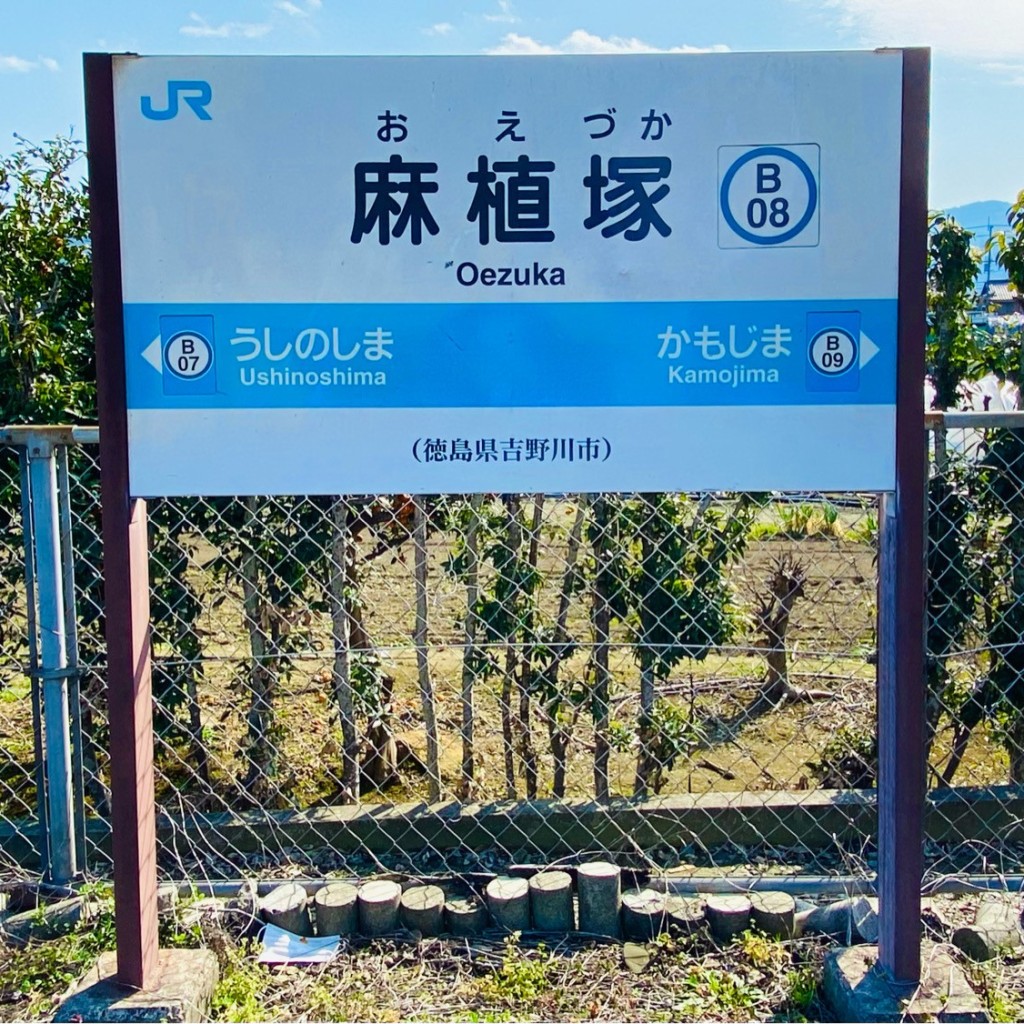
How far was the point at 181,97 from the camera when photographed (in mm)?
2072

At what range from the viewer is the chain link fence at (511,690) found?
2.97 m

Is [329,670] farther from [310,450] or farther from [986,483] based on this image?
[986,483]

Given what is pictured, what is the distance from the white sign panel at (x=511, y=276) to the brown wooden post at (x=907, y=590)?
40mm

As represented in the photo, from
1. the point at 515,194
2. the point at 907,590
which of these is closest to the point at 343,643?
the point at 515,194

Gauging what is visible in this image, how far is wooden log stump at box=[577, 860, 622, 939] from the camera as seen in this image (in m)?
2.60

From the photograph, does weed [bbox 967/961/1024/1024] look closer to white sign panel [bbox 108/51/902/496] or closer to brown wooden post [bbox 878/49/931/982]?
brown wooden post [bbox 878/49/931/982]

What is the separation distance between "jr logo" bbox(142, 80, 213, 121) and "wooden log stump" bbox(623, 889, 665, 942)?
219 centimetres

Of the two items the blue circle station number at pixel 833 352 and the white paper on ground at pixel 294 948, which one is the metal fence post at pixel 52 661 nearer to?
the white paper on ground at pixel 294 948

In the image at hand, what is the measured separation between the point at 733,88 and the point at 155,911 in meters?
2.25

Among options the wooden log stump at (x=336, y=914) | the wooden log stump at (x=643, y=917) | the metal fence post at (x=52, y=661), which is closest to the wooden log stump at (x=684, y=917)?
the wooden log stump at (x=643, y=917)

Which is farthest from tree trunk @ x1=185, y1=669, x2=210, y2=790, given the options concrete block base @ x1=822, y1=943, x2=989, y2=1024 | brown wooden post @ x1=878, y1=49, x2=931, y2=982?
brown wooden post @ x1=878, y1=49, x2=931, y2=982

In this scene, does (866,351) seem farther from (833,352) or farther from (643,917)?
(643,917)

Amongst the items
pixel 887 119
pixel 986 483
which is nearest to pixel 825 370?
pixel 887 119

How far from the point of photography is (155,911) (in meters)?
2.28
